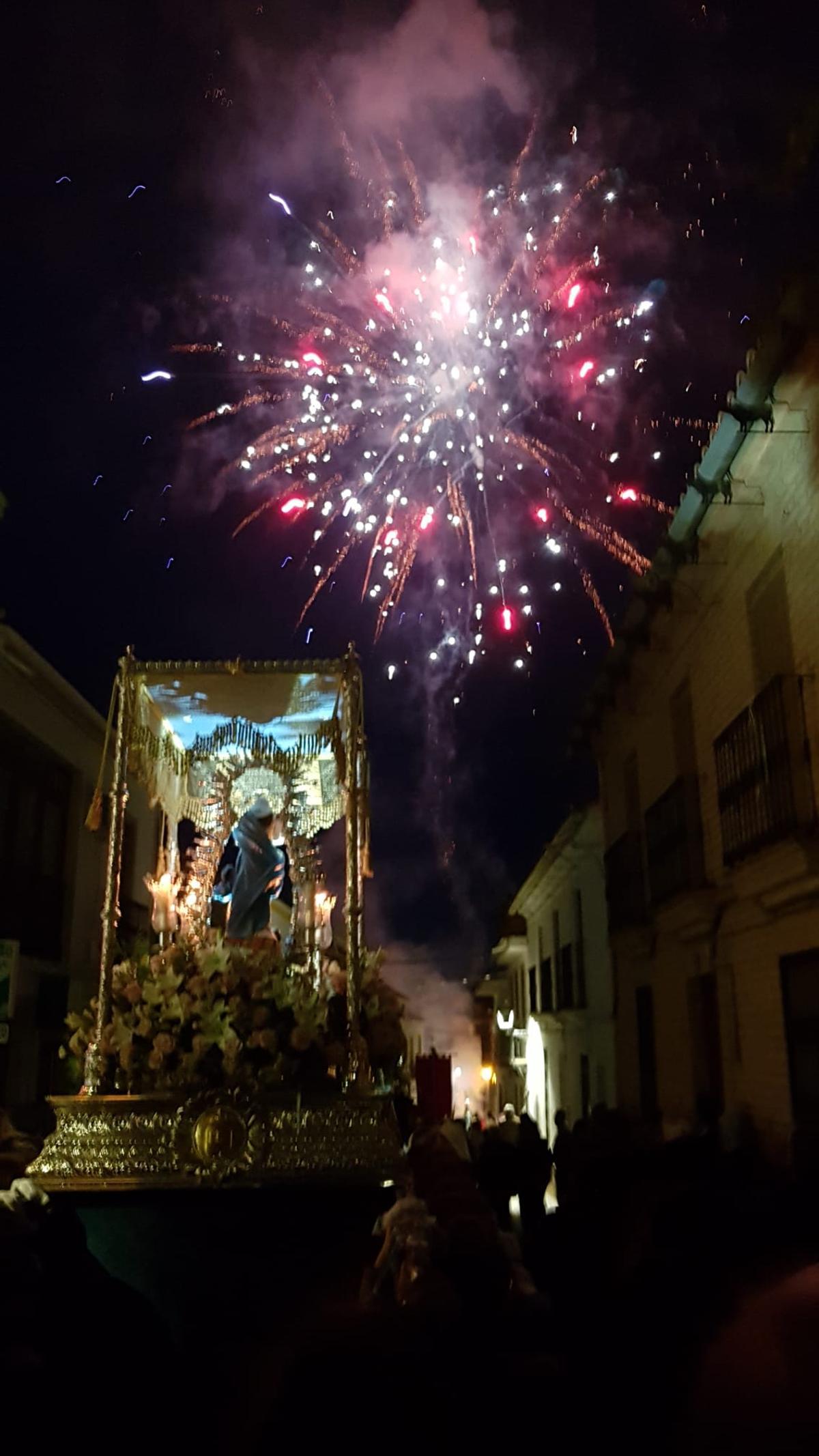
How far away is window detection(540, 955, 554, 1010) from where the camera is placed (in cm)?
2423

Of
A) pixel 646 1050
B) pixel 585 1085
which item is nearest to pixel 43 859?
pixel 646 1050

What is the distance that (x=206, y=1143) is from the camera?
17.9 ft

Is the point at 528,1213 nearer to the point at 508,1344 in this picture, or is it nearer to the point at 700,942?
the point at 700,942

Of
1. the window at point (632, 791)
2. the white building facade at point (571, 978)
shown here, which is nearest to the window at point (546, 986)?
the white building facade at point (571, 978)

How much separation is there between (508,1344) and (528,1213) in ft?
22.8

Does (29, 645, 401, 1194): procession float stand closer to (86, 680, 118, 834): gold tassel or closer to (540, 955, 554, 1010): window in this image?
(86, 680, 118, 834): gold tassel

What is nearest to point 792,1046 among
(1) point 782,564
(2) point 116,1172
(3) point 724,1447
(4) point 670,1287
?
(1) point 782,564

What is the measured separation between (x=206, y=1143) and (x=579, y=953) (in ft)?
51.1

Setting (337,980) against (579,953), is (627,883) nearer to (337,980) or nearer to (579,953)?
(579,953)

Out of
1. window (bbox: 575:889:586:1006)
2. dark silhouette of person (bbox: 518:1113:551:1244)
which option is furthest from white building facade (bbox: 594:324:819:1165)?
window (bbox: 575:889:586:1006)

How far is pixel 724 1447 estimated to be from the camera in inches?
93.2

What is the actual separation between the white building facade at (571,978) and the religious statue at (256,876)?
11552mm

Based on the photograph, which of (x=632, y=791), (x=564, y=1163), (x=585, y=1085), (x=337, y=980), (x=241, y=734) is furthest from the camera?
(x=585, y=1085)

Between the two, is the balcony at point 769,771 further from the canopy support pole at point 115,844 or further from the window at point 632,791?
the window at point 632,791
